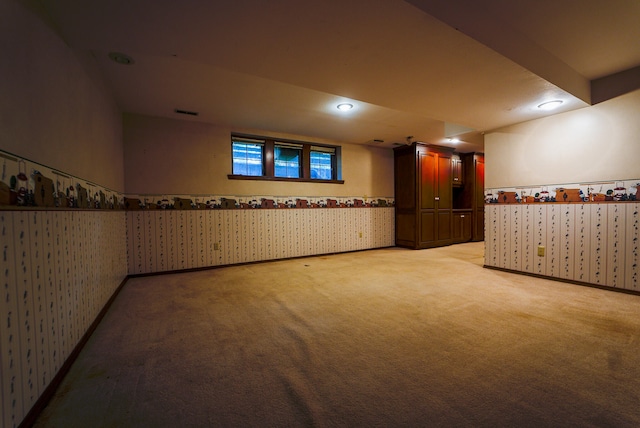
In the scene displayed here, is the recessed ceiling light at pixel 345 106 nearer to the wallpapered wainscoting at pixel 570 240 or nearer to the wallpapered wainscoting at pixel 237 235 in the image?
the wallpapered wainscoting at pixel 237 235

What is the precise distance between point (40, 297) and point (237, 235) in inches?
121

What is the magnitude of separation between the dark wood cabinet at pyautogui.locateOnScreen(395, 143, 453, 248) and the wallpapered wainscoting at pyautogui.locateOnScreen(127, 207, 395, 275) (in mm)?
736

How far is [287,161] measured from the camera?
5.01m

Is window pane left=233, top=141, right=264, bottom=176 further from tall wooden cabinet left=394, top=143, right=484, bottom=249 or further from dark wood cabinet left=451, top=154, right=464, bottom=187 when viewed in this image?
dark wood cabinet left=451, top=154, right=464, bottom=187

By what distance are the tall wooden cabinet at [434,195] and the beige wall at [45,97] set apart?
5386 millimetres

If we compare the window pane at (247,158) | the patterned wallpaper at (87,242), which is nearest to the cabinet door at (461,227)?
the patterned wallpaper at (87,242)

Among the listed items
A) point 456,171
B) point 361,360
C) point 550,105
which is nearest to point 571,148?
point 550,105

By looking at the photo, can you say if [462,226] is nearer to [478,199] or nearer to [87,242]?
[478,199]

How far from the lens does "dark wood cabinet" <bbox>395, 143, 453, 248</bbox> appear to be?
571 centimetres

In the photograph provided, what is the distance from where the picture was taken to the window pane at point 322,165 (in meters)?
5.32

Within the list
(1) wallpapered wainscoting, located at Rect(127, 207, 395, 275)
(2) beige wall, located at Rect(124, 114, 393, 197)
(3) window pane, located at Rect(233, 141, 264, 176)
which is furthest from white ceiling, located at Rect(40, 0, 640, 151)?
(1) wallpapered wainscoting, located at Rect(127, 207, 395, 275)

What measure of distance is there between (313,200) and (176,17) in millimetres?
3769

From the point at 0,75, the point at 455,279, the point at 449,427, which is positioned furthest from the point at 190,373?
the point at 455,279

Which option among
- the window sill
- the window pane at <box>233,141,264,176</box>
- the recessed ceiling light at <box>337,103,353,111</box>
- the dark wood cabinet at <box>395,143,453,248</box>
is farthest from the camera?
the dark wood cabinet at <box>395,143,453,248</box>
